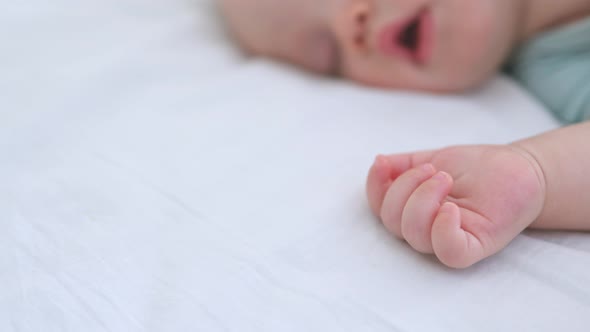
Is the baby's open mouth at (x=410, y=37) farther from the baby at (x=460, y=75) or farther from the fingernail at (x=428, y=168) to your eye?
the fingernail at (x=428, y=168)

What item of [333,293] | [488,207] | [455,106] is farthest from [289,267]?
[455,106]

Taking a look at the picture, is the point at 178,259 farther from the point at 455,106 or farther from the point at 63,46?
the point at 63,46

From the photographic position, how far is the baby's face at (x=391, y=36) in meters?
0.85

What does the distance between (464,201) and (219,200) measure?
27 centimetres

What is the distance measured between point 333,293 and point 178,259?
16 cm

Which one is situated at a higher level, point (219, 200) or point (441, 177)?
point (441, 177)

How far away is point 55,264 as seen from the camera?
521 millimetres

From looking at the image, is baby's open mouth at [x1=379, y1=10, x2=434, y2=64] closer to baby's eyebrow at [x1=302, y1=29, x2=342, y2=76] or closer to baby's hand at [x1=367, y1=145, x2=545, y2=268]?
baby's eyebrow at [x1=302, y1=29, x2=342, y2=76]

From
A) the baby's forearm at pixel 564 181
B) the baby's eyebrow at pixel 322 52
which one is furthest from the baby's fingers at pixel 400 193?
the baby's eyebrow at pixel 322 52

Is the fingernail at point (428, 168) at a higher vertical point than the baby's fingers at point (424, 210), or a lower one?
higher

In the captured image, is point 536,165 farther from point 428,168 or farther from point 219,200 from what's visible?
point 219,200

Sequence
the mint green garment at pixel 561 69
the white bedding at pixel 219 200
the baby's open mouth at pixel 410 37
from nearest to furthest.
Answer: the white bedding at pixel 219 200 → the mint green garment at pixel 561 69 → the baby's open mouth at pixel 410 37

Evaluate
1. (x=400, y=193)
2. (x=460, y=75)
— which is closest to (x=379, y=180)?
(x=400, y=193)

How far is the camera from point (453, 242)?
465 mm
